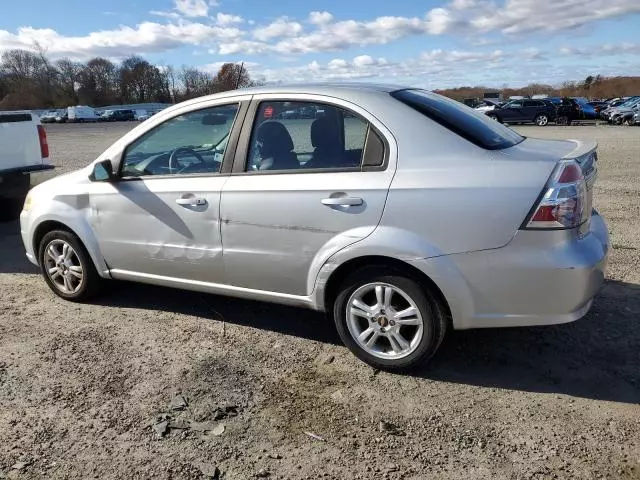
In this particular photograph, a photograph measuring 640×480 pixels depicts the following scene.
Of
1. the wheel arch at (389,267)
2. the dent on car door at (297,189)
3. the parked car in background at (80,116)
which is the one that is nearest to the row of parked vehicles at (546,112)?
the dent on car door at (297,189)

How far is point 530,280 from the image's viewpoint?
317cm

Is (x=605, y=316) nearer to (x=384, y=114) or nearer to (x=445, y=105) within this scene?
(x=445, y=105)

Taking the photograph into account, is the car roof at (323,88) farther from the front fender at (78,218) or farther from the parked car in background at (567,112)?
the parked car in background at (567,112)

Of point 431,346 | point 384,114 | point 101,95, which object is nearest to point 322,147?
point 384,114

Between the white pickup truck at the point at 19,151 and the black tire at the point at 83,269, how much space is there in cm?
322

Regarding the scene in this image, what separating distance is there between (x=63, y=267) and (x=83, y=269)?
0.27 m

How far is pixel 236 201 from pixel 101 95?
404 ft

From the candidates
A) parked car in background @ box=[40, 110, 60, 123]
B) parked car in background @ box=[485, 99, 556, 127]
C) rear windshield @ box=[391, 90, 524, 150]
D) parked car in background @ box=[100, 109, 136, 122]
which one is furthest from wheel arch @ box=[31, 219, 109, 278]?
parked car in background @ box=[40, 110, 60, 123]

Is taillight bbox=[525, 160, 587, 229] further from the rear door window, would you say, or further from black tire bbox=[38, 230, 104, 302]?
black tire bbox=[38, 230, 104, 302]

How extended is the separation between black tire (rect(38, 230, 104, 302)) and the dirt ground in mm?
176

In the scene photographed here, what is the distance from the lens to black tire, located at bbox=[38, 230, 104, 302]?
479 centimetres

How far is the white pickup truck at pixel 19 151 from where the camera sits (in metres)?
7.59

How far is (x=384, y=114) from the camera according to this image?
3518 mm

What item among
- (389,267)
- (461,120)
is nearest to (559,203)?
(461,120)
